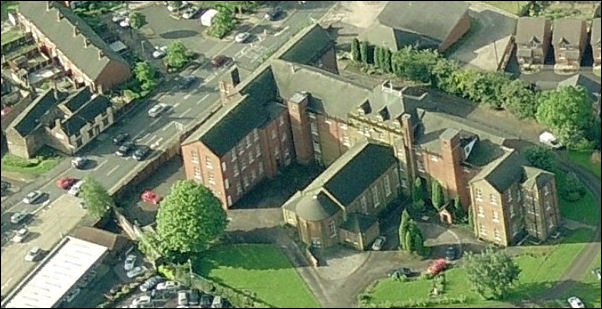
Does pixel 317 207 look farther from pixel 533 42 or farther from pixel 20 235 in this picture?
pixel 533 42

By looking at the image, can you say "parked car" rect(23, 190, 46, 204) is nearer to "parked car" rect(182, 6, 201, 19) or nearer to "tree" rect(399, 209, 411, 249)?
"tree" rect(399, 209, 411, 249)

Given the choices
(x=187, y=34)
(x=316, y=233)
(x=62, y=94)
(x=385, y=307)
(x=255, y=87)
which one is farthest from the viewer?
(x=187, y=34)

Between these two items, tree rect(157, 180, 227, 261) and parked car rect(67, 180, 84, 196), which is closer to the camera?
tree rect(157, 180, 227, 261)

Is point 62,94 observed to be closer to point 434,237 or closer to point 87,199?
point 87,199

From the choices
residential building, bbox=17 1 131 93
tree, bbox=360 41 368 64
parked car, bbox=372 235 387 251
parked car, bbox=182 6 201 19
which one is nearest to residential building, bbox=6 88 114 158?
residential building, bbox=17 1 131 93

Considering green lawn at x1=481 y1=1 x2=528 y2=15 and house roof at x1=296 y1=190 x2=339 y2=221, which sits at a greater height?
house roof at x1=296 y1=190 x2=339 y2=221

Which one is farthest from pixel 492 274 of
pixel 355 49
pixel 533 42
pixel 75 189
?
pixel 355 49

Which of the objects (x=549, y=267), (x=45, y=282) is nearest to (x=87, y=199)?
(x=45, y=282)
